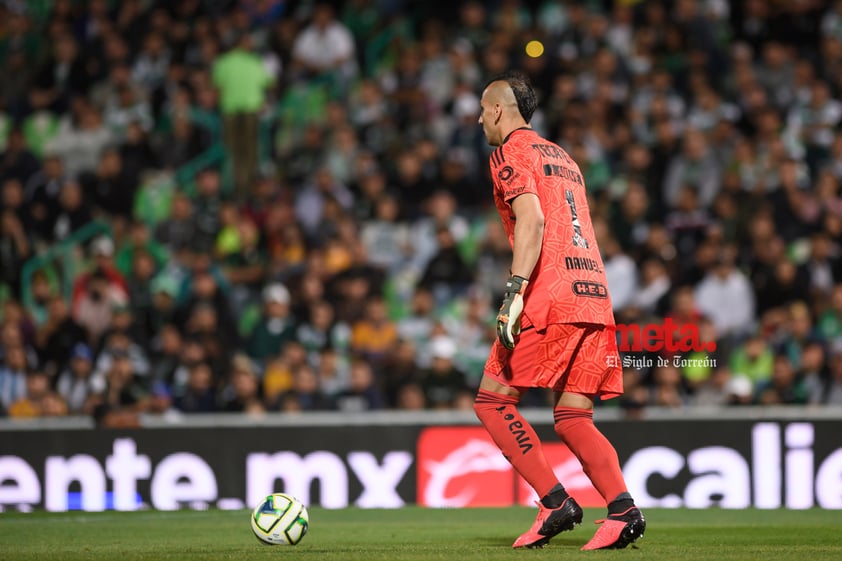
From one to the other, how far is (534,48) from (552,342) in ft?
35.8

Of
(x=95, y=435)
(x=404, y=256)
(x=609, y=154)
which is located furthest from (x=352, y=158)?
(x=95, y=435)

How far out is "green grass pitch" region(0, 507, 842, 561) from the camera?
7.14 meters

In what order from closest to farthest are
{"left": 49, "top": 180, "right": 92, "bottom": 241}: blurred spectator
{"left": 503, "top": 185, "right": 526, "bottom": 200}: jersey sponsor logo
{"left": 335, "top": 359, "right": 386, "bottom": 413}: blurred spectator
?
{"left": 503, "top": 185, "right": 526, "bottom": 200}: jersey sponsor logo, {"left": 335, "top": 359, "right": 386, "bottom": 413}: blurred spectator, {"left": 49, "top": 180, "right": 92, "bottom": 241}: blurred spectator

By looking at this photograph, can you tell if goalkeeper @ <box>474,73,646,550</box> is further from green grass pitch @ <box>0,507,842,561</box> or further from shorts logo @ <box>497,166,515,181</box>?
green grass pitch @ <box>0,507,842,561</box>

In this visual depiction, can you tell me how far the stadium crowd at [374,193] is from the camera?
552 inches

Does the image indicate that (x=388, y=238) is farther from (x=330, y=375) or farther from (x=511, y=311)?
(x=511, y=311)

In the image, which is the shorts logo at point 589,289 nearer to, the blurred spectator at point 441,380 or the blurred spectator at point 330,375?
the blurred spectator at point 441,380

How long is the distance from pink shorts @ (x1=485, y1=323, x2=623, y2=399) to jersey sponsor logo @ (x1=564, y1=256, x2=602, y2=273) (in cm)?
29

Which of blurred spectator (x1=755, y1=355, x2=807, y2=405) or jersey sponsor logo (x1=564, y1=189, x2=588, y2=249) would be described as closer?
jersey sponsor logo (x1=564, y1=189, x2=588, y2=249)

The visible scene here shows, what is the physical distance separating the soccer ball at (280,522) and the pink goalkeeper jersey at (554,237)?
161cm

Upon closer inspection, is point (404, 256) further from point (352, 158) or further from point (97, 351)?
point (97, 351)

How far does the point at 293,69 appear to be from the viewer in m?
18.3

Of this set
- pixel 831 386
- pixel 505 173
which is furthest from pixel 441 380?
pixel 505 173

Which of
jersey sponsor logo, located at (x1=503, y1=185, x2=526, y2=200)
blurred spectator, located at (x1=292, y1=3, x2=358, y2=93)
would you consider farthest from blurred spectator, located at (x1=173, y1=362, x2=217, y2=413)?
jersey sponsor logo, located at (x1=503, y1=185, x2=526, y2=200)
